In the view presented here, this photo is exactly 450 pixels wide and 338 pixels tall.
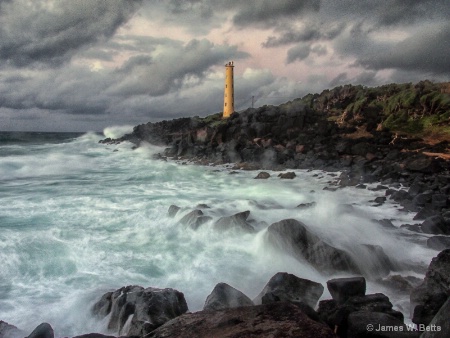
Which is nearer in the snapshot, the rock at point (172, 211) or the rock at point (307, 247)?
the rock at point (307, 247)

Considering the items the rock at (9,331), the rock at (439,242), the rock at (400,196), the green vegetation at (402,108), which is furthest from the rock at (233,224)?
the green vegetation at (402,108)

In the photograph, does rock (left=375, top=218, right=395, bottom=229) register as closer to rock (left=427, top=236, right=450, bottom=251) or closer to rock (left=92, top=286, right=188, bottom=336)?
rock (left=427, top=236, right=450, bottom=251)

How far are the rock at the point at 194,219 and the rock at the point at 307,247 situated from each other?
8.43ft

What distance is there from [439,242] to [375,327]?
5.53 meters

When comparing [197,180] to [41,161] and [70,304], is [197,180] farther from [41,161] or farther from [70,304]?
[41,161]

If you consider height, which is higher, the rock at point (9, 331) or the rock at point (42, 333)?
the rock at point (42, 333)

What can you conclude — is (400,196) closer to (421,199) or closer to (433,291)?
(421,199)

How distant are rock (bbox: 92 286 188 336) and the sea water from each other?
1.01ft

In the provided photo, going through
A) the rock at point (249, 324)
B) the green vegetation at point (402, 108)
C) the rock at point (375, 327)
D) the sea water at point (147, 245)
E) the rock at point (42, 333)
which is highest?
the green vegetation at point (402, 108)

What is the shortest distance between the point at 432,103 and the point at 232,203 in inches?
931

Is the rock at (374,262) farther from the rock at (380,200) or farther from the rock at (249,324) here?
the rock at (380,200)

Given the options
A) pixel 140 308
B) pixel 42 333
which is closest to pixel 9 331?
pixel 42 333

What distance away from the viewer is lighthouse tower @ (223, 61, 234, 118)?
145 feet

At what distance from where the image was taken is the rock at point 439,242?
8.18 m
